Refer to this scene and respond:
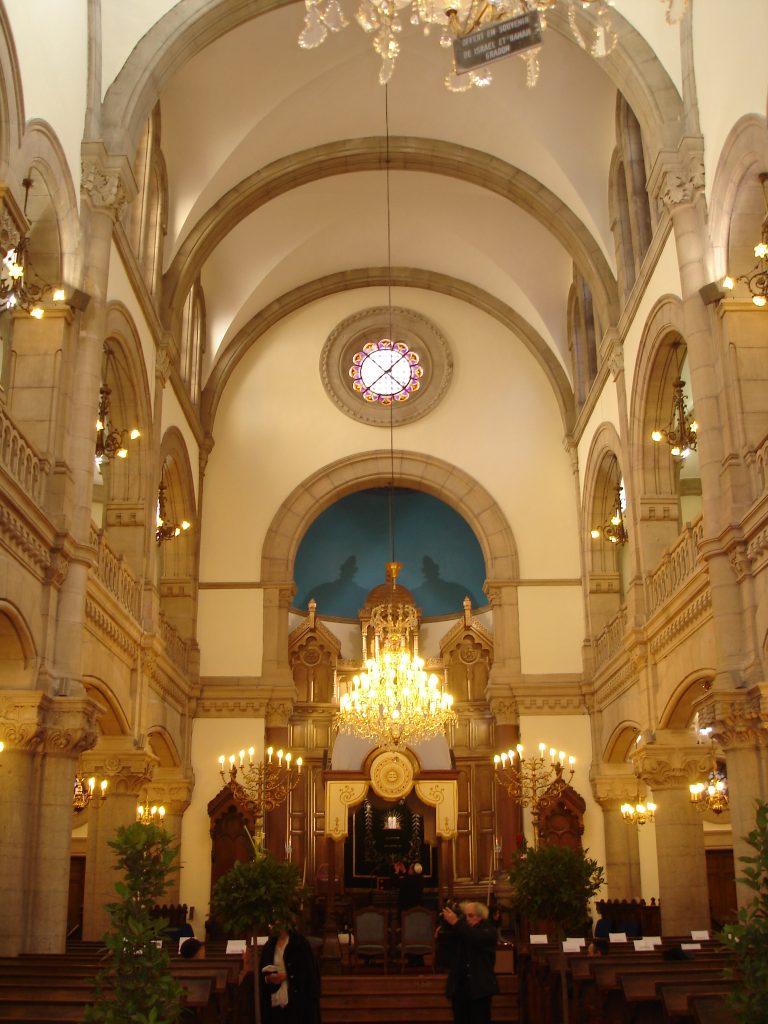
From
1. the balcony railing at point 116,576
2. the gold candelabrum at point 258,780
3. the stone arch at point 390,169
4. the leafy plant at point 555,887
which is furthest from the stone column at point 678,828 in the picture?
the balcony railing at point 116,576

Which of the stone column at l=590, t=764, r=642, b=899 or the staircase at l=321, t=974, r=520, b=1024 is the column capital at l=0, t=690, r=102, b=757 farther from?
the stone column at l=590, t=764, r=642, b=899

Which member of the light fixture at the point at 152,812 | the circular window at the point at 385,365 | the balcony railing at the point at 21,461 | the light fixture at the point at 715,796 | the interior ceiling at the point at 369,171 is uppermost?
the interior ceiling at the point at 369,171

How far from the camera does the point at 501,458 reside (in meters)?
25.2

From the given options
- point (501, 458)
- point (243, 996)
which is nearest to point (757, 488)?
point (243, 996)

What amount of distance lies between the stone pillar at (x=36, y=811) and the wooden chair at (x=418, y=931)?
7.03 m

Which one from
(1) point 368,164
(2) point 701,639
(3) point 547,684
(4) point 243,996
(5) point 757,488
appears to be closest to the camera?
(4) point 243,996

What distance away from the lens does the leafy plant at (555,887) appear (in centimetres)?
1228

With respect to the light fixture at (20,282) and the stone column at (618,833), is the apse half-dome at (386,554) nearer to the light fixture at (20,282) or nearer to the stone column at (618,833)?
the stone column at (618,833)

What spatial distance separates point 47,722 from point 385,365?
14.8 metres

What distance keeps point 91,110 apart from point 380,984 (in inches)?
505

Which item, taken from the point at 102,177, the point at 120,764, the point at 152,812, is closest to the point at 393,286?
the point at 102,177

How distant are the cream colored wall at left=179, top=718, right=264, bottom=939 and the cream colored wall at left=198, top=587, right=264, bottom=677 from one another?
1111mm

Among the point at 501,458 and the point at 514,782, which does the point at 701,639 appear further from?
the point at 501,458

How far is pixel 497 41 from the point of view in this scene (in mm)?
8258
